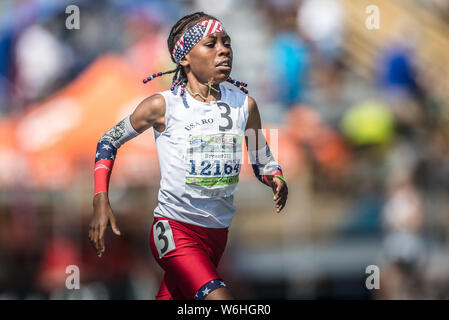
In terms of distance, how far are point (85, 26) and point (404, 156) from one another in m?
5.48

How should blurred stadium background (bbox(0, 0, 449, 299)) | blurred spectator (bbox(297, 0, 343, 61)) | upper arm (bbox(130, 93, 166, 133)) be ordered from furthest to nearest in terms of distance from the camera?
blurred spectator (bbox(297, 0, 343, 61))
blurred stadium background (bbox(0, 0, 449, 299))
upper arm (bbox(130, 93, 166, 133))

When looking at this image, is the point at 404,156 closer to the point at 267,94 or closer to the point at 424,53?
the point at 267,94

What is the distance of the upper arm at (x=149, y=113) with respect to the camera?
149 inches

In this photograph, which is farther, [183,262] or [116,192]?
[116,192]

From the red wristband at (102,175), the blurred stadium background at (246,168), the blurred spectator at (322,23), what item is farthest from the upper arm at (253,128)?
the blurred spectator at (322,23)

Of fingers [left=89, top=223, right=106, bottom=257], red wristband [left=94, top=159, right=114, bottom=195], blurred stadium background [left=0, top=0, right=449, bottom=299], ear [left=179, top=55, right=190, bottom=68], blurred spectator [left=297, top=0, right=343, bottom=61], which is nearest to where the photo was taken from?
fingers [left=89, top=223, right=106, bottom=257]

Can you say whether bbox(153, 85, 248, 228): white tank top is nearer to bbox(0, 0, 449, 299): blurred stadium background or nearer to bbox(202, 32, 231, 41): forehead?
bbox(202, 32, 231, 41): forehead

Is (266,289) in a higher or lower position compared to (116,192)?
lower

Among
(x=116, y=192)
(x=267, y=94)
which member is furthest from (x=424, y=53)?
(x=116, y=192)

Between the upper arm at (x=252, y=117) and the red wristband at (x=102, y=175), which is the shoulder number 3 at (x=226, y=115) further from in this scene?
the red wristband at (x=102, y=175)

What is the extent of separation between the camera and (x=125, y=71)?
29.9 feet

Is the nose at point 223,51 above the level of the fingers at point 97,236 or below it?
above

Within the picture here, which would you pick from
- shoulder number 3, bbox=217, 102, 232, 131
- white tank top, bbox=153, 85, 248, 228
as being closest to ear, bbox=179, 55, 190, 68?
white tank top, bbox=153, 85, 248, 228

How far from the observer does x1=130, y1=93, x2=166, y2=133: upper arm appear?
→ 12.4 ft
